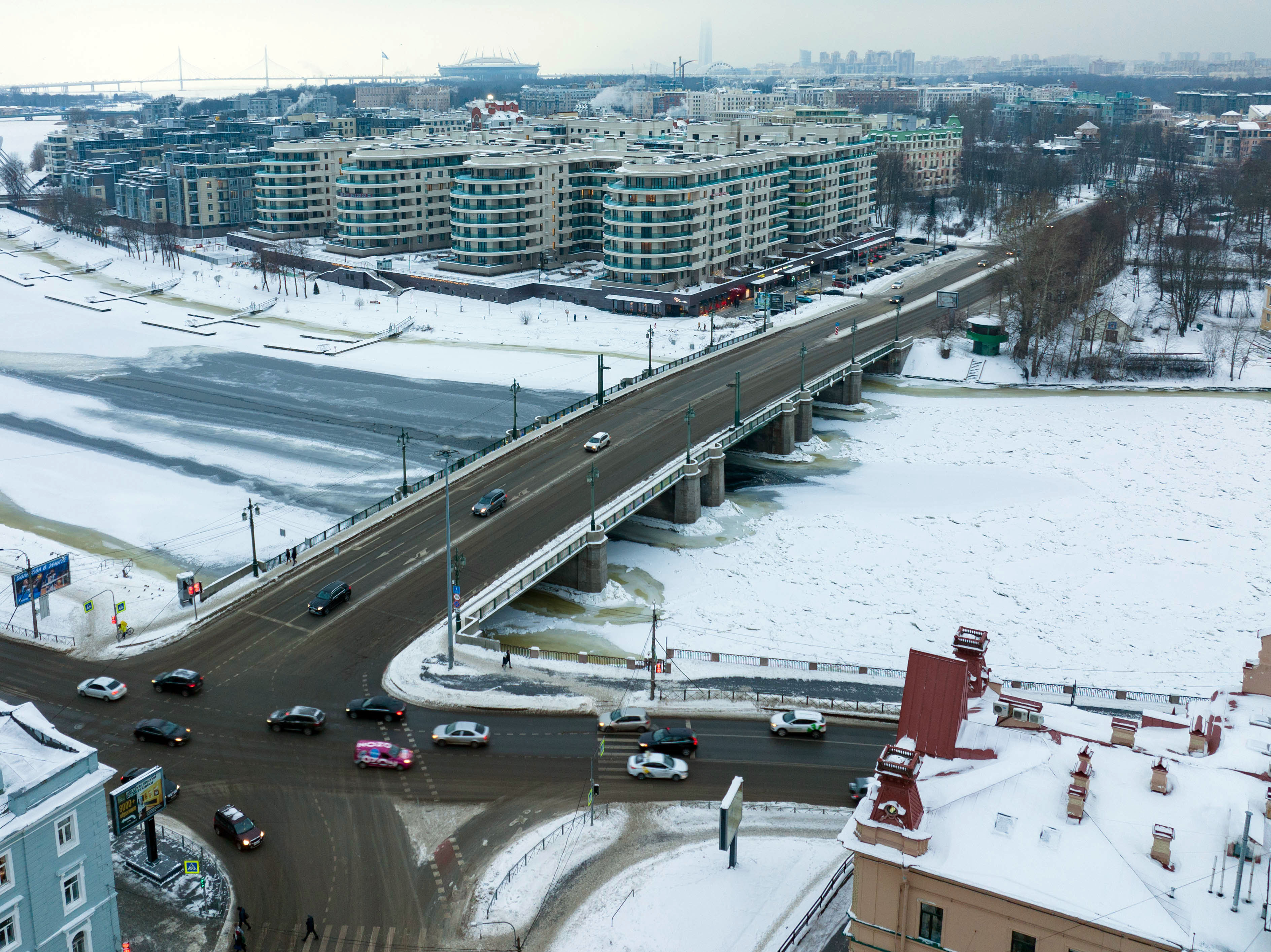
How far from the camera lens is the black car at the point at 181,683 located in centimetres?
4541

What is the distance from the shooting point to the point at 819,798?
39812 mm

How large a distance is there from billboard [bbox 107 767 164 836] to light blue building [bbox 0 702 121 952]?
478 cm

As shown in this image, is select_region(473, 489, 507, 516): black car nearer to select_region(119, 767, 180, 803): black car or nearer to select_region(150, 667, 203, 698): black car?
select_region(150, 667, 203, 698): black car

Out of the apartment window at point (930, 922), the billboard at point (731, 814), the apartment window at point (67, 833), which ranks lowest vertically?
the billboard at point (731, 814)

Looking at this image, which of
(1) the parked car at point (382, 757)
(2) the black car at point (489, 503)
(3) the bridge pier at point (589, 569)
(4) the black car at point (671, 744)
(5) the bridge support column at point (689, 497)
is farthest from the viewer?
(5) the bridge support column at point (689, 497)

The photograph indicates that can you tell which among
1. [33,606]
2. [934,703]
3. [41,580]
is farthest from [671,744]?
[41,580]

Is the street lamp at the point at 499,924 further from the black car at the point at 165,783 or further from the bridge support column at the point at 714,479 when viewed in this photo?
the bridge support column at the point at 714,479

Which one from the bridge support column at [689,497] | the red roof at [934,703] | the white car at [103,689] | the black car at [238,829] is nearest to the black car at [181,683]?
the white car at [103,689]

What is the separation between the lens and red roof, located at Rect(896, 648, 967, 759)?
29.0m

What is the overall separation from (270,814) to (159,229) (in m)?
148

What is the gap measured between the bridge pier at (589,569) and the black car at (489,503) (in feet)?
17.0

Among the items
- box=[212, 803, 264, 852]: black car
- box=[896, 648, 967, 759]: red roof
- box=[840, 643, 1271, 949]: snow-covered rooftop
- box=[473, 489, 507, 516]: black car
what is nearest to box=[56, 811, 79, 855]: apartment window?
box=[212, 803, 264, 852]: black car

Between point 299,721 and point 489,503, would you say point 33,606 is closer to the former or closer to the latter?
point 299,721

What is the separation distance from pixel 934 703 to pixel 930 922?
566 cm
